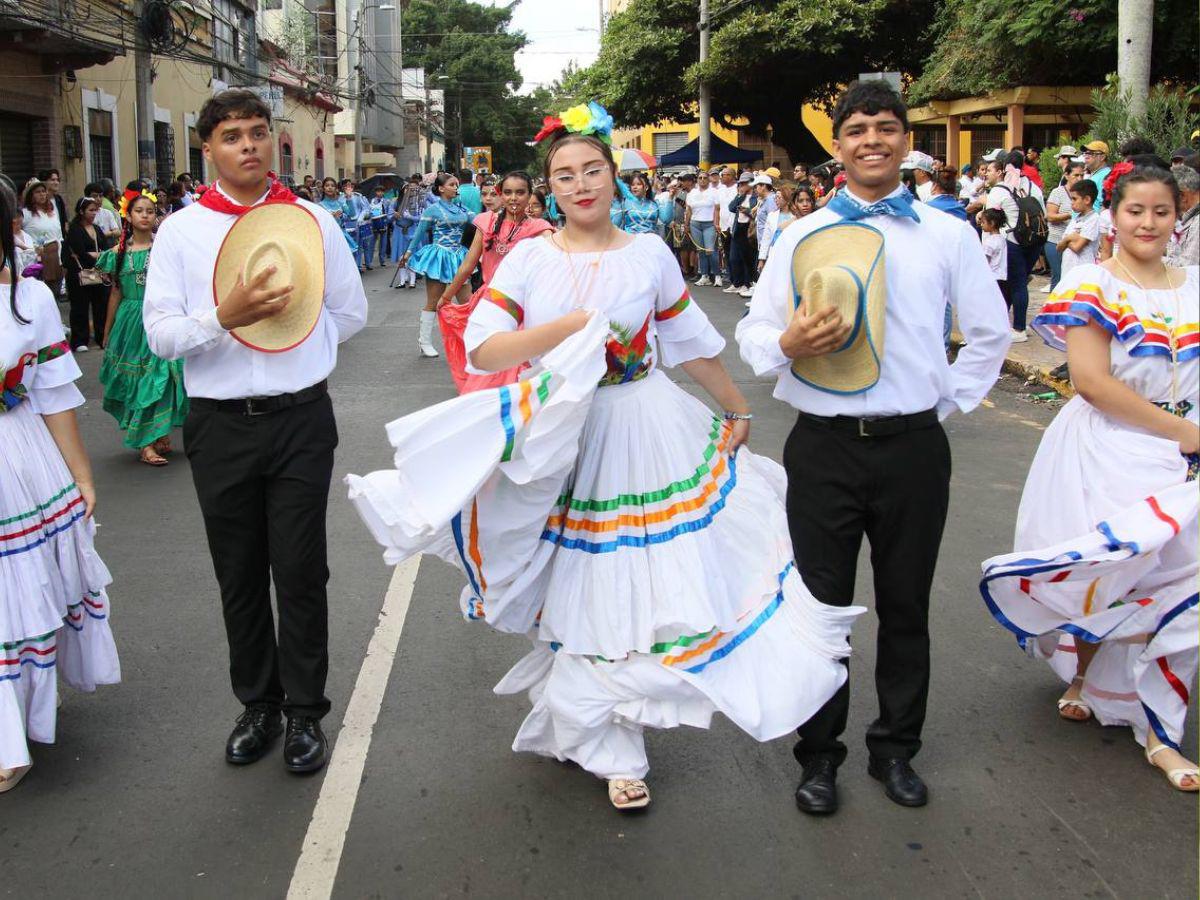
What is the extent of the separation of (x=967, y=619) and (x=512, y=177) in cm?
587

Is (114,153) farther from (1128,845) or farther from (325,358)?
(1128,845)

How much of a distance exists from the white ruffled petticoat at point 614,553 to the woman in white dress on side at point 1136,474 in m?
0.93

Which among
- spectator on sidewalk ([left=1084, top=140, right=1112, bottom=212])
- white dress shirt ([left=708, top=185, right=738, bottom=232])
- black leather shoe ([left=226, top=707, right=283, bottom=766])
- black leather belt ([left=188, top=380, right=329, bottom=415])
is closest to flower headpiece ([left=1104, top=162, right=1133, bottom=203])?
black leather belt ([left=188, top=380, right=329, bottom=415])

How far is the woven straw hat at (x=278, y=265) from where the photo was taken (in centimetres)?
391

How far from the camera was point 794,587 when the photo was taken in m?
3.80

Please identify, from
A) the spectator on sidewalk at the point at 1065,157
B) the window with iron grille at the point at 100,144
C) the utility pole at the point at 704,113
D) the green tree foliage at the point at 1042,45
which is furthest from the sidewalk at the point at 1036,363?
the utility pole at the point at 704,113

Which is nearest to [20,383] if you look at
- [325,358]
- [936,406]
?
[325,358]

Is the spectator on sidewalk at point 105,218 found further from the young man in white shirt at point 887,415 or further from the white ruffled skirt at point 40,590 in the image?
the young man in white shirt at point 887,415

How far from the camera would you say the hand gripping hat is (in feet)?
11.6

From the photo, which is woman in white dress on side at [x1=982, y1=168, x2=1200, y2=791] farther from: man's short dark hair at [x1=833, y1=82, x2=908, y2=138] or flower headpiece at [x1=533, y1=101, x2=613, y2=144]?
flower headpiece at [x1=533, y1=101, x2=613, y2=144]

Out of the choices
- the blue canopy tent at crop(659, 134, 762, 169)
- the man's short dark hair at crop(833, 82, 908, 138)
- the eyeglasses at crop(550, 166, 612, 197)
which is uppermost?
the blue canopy tent at crop(659, 134, 762, 169)

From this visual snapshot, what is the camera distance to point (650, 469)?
12.2 feet

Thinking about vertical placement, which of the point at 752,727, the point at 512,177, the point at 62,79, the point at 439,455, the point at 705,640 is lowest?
the point at 752,727

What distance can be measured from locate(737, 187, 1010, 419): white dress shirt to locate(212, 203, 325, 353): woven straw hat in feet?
4.59
